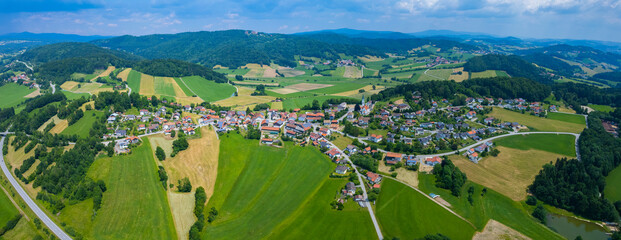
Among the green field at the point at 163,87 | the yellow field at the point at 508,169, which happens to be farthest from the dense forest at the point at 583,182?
the green field at the point at 163,87

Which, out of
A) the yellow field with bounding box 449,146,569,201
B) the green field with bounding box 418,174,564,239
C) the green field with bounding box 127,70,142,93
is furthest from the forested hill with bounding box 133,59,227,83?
the green field with bounding box 418,174,564,239

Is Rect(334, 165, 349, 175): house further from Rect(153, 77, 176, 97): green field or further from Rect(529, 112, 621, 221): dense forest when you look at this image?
Rect(153, 77, 176, 97): green field

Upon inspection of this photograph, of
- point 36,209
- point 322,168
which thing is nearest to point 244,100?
point 322,168

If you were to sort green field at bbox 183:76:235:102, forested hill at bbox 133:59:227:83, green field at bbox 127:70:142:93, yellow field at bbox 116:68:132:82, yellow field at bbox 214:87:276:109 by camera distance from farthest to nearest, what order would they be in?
forested hill at bbox 133:59:227:83 < yellow field at bbox 116:68:132:82 < green field at bbox 127:70:142:93 < green field at bbox 183:76:235:102 < yellow field at bbox 214:87:276:109

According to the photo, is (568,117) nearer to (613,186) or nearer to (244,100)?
(613,186)

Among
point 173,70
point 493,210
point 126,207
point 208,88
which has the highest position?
point 173,70
